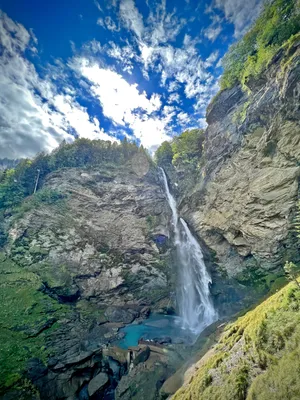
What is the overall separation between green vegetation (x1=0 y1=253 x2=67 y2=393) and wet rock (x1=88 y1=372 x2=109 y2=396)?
4214 mm

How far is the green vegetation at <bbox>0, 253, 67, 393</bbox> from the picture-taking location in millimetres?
13250

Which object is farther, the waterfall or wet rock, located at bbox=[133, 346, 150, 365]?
the waterfall

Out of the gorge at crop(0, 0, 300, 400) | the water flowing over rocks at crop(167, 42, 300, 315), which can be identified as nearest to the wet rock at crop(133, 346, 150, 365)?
the gorge at crop(0, 0, 300, 400)

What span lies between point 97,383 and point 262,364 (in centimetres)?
1101

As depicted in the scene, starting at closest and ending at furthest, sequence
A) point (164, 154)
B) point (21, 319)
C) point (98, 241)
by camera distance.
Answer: point (21, 319) → point (98, 241) → point (164, 154)

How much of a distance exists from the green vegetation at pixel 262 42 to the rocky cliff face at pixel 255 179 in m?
1.37

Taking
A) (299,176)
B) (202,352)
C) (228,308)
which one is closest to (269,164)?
(299,176)

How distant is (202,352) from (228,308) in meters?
10.8

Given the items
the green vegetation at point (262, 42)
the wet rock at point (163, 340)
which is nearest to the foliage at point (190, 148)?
the green vegetation at point (262, 42)

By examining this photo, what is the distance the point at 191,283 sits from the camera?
29.8 metres

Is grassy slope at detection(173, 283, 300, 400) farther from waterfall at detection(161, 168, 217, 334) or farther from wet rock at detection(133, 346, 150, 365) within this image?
waterfall at detection(161, 168, 217, 334)

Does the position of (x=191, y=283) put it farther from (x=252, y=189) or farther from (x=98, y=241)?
(x=252, y=189)

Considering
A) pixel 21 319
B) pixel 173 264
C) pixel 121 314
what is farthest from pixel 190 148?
pixel 21 319

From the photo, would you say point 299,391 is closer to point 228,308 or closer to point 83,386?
point 83,386
